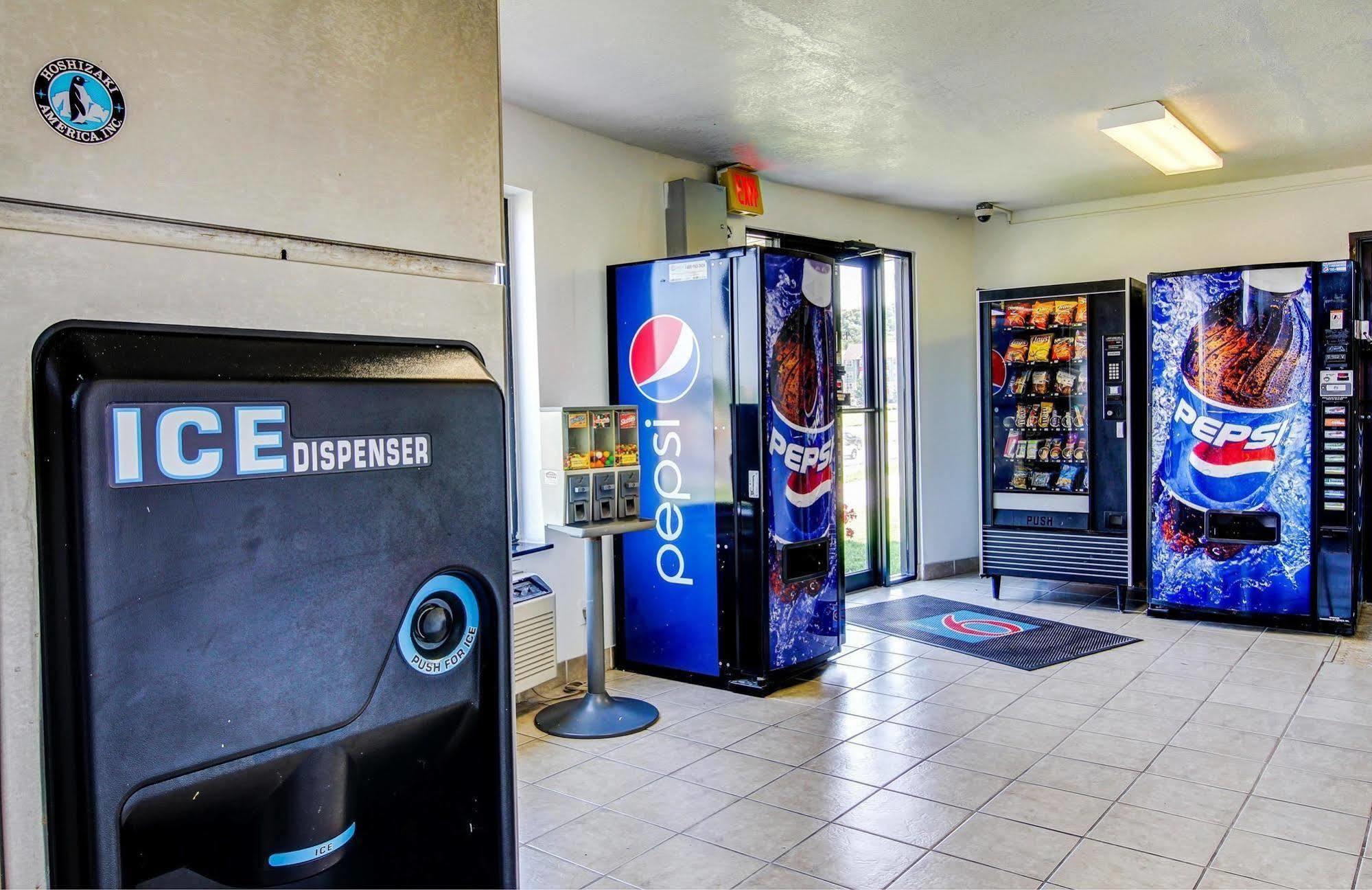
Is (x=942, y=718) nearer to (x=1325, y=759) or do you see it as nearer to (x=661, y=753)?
(x=661, y=753)

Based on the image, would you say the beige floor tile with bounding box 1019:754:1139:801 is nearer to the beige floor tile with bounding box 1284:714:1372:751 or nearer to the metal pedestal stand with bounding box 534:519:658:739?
the beige floor tile with bounding box 1284:714:1372:751

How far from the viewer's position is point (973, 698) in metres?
4.29

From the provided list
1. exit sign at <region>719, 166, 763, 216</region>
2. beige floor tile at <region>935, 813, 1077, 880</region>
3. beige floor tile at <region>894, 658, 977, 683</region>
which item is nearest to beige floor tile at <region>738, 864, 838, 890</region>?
beige floor tile at <region>935, 813, 1077, 880</region>

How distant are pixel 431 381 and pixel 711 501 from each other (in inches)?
151

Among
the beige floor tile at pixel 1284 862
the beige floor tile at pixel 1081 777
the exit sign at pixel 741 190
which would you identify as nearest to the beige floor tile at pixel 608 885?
the beige floor tile at pixel 1081 777

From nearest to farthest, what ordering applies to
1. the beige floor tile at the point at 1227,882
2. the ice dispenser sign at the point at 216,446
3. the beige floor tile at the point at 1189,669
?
the ice dispenser sign at the point at 216,446, the beige floor tile at the point at 1227,882, the beige floor tile at the point at 1189,669

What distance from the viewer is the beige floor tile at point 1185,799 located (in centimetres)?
306

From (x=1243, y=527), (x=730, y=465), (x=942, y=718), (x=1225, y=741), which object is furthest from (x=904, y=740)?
(x=1243, y=527)

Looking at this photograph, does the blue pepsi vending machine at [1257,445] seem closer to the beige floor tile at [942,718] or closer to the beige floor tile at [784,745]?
the beige floor tile at [942,718]

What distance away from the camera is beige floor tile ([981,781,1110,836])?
9.84 feet

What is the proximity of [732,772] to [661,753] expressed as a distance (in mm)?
335

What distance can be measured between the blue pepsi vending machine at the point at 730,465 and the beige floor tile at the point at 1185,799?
1675 mm

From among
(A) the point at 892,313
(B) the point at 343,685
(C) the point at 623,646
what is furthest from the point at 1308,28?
(B) the point at 343,685

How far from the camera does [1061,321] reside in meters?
6.09
